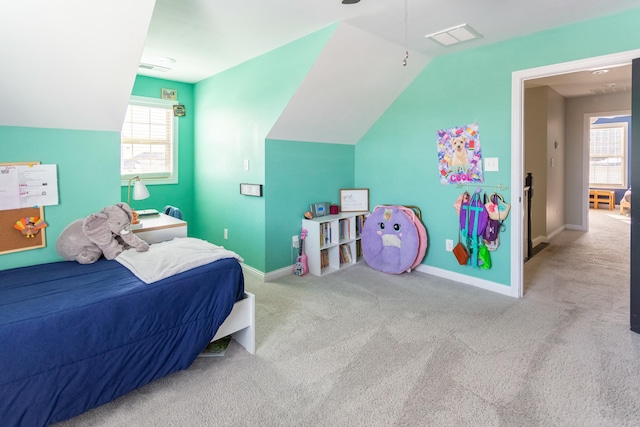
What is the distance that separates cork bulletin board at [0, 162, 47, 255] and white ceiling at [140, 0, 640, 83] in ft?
5.10

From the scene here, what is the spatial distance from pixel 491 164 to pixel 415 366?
6.94 feet

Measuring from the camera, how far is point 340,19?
279 cm

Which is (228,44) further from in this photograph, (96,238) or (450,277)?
(450,277)

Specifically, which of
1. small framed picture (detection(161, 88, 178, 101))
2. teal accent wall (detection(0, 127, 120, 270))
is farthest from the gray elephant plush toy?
small framed picture (detection(161, 88, 178, 101))

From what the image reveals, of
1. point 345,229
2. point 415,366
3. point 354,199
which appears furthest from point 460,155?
point 415,366

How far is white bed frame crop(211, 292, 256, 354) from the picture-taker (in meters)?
2.17

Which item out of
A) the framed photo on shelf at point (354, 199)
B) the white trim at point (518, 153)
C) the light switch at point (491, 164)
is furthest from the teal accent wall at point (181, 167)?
the white trim at point (518, 153)

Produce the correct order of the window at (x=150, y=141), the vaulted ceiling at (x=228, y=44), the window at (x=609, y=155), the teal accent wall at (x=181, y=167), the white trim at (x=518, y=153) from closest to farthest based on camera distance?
the vaulted ceiling at (x=228, y=44)
the white trim at (x=518, y=153)
the window at (x=150, y=141)
the teal accent wall at (x=181, y=167)
the window at (x=609, y=155)

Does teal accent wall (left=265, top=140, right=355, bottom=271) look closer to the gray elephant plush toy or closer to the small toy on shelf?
the gray elephant plush toy

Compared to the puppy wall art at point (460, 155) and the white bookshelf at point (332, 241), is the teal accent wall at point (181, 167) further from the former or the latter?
the puppy wall art at point (460, 155)

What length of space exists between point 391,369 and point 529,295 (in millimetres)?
1914

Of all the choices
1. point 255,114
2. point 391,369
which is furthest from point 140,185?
point 391,369

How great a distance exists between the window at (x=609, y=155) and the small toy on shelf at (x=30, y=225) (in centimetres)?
1064

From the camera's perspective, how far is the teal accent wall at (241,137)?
133 inches
